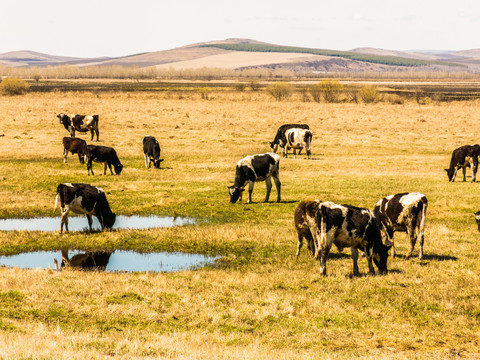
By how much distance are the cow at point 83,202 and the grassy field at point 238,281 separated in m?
0.80

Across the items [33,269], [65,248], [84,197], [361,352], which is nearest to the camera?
[361,352]

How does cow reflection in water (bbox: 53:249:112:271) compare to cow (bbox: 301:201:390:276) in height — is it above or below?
below

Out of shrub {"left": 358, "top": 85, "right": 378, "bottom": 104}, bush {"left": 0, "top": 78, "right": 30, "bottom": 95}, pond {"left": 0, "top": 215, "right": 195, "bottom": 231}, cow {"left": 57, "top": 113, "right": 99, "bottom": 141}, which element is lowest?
pond {"left": 0, "top": 215, "right": 195, "bottom": 231}

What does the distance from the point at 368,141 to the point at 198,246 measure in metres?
30.5

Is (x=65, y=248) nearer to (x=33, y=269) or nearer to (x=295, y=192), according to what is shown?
(x=33, y=269)

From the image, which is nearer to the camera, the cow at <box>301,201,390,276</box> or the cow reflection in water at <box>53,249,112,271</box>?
the cow at <box>301,201,390,276</box>

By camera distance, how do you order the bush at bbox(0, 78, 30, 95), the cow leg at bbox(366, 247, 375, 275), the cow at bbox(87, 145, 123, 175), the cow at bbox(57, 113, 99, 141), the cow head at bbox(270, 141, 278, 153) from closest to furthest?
1. the cow leg at bbox(366, 247, 375, 275)
2. the cow at bbox(87, 145, 123, 175)
3. the cow head at bbox(270, 141, 278, 153)
4. the cow at bbox(57, 113, 99, 141)
5. the bush at bbox(0, 78, 30, 95)

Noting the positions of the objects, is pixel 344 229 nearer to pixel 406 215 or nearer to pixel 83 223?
pixel 406 215

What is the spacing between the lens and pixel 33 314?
10625mm

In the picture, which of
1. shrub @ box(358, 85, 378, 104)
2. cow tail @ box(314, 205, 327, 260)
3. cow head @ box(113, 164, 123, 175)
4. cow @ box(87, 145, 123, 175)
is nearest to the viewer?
cow tail @ box(314, 205, 327, 260)

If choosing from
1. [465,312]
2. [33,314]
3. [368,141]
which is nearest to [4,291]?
[33,314]

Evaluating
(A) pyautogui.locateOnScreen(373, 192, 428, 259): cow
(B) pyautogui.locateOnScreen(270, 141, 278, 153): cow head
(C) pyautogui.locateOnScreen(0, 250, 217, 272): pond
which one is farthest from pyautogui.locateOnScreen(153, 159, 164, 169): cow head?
(A) pyautogui.locateOnScreen(373, 192, 428, 259): cow

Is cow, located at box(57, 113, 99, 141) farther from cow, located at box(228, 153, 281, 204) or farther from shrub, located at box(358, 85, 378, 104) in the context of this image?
shrub, located at box(358, 85, 378, 104)

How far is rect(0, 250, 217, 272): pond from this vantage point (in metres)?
14.7
